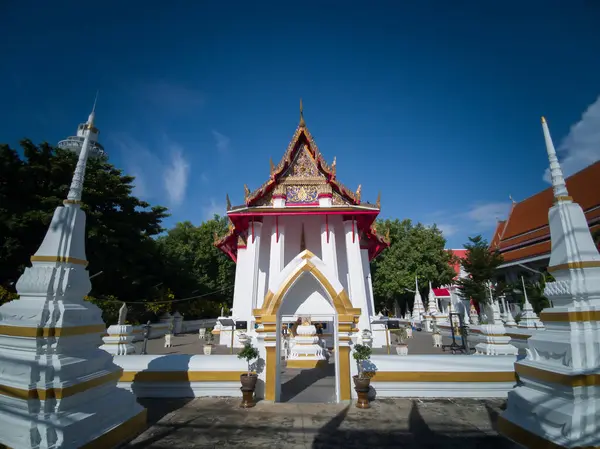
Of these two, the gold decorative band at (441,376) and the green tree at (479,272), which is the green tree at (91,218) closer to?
the gold decorative band at (441,376)

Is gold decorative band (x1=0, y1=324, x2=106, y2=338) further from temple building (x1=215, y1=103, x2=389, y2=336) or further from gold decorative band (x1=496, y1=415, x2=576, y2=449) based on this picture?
temple building (x1=215, y1=103, x2=389, y2=336)

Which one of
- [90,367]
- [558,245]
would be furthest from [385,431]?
[90,367]

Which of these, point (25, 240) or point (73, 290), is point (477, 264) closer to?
point (73, 290)

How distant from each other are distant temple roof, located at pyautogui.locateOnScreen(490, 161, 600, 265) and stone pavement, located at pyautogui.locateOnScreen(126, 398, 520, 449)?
19.4 metres

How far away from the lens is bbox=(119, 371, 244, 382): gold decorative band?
5.77 metres

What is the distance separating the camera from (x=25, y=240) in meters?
15.3

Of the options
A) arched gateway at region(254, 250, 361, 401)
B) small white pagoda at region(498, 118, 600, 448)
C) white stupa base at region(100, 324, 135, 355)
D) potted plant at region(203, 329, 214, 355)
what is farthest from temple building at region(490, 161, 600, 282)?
white stupa base at region(100, 324, 135, 355)

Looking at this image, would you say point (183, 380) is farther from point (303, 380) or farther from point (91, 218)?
point (91, 218)

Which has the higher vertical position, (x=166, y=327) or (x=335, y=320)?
(x=335, y=320)

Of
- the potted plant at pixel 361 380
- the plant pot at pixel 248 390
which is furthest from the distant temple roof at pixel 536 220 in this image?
the plant pot at pixel 248 390

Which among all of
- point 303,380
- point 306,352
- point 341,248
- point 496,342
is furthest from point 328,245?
point 496,342

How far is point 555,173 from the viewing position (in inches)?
159

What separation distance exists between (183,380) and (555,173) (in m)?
7.32

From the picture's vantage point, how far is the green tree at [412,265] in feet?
87.4
